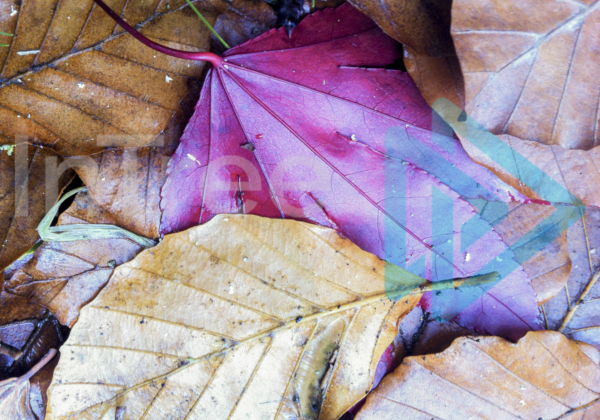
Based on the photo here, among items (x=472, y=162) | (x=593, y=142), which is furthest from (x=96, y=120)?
(x=593, y=142)

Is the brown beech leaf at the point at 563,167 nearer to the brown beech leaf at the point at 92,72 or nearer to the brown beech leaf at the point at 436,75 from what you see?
the brown beech leaf at the point at 436,75

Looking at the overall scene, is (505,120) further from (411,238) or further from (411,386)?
(411,386)

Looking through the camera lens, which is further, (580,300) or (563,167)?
(580,300)

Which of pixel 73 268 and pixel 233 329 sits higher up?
pixel 73 268

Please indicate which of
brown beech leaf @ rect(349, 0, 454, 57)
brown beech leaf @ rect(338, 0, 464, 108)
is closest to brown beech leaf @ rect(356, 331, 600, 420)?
brown beech leaf @ rect(338, 0, 464, 108)

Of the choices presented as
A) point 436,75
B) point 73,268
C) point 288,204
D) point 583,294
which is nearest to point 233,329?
point 288,204

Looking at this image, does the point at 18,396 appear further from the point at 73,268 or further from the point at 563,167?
the point at 563,167

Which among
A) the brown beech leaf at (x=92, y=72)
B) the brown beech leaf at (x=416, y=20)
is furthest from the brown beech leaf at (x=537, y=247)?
the brown beech leaf at (x=92, y=72)

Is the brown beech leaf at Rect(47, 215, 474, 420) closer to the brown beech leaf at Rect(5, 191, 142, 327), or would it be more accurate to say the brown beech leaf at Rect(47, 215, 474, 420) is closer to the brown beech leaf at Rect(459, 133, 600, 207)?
the brown beech leaf at Rect(5, 191, 142, 327)
